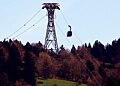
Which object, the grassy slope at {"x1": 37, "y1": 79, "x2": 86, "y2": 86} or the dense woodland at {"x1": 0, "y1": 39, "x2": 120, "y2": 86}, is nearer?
the dense woodland at {"x1": 0, "y1": 39, "x2": 120, "y2": 86}

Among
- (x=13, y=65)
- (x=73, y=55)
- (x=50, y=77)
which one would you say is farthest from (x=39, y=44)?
(x=13, y=65)

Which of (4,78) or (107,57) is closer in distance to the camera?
(4,78)

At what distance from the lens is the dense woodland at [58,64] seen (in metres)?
126

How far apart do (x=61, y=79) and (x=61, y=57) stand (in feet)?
82.9

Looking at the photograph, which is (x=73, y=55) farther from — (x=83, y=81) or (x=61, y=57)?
(x=83, y=81)

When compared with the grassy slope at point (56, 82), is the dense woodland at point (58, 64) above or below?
above

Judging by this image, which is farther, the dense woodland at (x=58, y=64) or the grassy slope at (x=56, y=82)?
the grassy slope at (x=56, y=82)

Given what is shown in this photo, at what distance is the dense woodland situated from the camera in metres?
126

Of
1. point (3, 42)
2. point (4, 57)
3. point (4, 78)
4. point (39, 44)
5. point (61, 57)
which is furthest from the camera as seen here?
point (39, 44)

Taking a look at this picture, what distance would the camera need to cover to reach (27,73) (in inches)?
5069

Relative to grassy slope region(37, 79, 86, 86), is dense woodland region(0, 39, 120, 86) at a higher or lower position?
higher

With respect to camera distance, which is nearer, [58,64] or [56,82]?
[56,82]

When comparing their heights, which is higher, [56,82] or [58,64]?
[58,64]

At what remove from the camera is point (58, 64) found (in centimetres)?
15650
